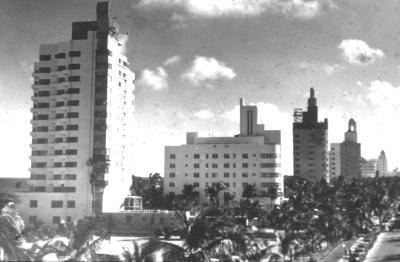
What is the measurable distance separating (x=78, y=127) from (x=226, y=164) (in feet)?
141

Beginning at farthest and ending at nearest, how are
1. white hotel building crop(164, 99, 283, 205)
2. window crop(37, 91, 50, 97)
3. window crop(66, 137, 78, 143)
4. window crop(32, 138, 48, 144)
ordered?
white hotel building crop(164, 99, 283, 205), window crop(37, 91, 50, 97), window crop(32, 138, 48, 144), window crop(66, 137, 78, 143)

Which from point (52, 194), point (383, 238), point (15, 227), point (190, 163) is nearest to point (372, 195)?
point (383, 238)

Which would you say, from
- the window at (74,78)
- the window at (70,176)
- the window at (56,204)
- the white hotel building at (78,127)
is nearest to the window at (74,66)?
the white hotel building at (78,127)

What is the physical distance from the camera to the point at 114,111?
343ft

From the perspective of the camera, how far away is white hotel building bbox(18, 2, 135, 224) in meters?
101

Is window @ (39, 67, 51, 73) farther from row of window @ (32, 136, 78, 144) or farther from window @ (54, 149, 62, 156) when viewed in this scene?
window @ (54, 149, 62, 156)

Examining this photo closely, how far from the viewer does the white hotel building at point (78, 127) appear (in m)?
101

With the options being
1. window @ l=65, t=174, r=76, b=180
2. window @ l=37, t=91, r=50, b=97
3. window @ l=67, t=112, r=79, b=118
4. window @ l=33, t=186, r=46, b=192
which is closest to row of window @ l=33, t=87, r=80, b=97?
window @ l=37, t=91, r=50, b=97

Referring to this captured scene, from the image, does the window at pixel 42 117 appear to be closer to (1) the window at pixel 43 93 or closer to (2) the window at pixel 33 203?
(1) the window at pixel 43 93

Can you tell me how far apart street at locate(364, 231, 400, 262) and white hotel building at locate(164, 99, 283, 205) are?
4688cm

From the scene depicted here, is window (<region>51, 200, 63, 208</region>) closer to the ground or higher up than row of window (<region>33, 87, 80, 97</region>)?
closer to the ground

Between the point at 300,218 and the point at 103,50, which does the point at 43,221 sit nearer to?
the point at 103,50

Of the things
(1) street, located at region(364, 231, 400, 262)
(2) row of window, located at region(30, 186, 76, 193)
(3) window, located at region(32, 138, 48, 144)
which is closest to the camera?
(1) street, located at region(364, 231, 400, 262)

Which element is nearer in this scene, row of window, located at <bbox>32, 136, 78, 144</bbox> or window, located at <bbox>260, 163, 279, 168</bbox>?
row of window, located at <bbox>32, 136, 78, 144</bbox>
